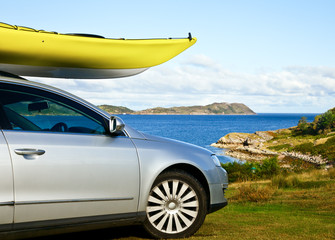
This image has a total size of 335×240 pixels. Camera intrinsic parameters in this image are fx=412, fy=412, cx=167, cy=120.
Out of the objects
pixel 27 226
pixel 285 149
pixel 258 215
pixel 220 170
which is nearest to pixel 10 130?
pixel 27 226

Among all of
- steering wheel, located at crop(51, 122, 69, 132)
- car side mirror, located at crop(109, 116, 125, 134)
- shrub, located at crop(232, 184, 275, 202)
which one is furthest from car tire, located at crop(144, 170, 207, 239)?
shrub, located at crop(232, 184, 275, 202)

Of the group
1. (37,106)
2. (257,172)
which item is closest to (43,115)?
(37,106)

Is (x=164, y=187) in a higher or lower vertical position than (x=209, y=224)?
higher

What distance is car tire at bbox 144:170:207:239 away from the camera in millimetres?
4598

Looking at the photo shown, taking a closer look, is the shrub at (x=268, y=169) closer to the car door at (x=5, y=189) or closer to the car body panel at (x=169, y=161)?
the car body panel at (x=169, y=161)

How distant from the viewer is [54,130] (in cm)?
409

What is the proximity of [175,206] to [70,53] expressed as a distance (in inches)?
99.2

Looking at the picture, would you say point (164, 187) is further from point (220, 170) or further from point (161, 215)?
point (220, 170)

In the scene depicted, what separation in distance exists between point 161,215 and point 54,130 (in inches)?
60.5

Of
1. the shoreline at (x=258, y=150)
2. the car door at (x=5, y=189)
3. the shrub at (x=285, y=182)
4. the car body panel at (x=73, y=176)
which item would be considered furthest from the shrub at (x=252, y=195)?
the shoreline at (x=258, y=150)

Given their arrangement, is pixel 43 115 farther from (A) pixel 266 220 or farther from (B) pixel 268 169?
(B) pixel 268 169

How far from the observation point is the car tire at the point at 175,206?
4598 mm

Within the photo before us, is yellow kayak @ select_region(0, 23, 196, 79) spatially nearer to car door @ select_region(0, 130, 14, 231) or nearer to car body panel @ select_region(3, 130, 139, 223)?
car body panel @ select_region(3, 130, 139, 223)

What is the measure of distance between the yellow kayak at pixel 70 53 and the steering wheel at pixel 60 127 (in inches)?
51.4
